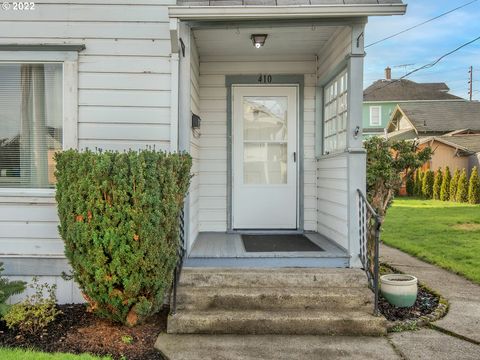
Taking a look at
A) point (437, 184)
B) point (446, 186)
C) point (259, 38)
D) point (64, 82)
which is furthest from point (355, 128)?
point (437, 184)

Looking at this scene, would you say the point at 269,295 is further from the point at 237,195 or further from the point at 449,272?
the point at 449,272

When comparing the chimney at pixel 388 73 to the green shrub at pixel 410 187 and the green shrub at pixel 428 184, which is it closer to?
the green shrub at pixel 410 187

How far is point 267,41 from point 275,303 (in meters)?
2.92

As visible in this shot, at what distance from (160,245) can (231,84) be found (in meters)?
2.87

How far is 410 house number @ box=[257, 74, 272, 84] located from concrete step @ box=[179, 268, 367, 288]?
2.64m

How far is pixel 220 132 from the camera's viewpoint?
5.78 m

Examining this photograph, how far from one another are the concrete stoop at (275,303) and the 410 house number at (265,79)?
8.45 ft

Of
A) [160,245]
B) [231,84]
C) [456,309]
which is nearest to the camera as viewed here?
[160,245]

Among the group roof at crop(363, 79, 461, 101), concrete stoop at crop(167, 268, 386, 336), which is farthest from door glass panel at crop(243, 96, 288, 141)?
roof at crop(363, 79, 461, 101)

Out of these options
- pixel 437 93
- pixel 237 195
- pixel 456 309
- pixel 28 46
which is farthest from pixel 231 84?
pixel 437 93

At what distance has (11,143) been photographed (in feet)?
14.4

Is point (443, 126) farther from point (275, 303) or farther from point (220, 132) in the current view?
point (275, 303)

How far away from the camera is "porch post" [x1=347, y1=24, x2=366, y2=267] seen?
4.17 metres

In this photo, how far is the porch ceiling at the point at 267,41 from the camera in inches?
184
